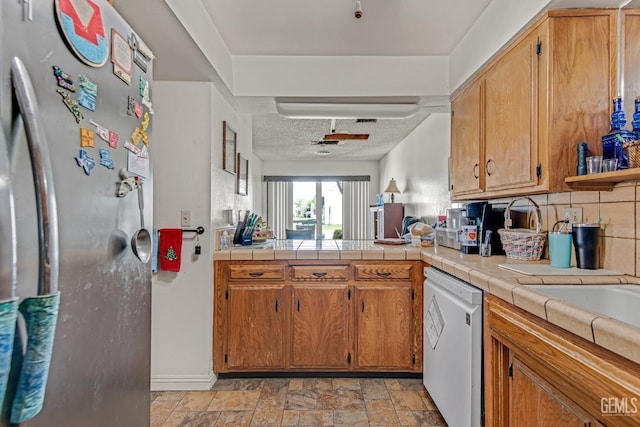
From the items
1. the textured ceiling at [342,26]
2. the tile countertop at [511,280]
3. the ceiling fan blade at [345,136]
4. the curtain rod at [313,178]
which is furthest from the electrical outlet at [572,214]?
the curtain rod at [313,178]

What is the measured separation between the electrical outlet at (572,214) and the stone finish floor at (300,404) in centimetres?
130

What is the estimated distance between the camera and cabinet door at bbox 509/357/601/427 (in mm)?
898

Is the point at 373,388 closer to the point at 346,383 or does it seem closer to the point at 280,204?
the point at 346,383

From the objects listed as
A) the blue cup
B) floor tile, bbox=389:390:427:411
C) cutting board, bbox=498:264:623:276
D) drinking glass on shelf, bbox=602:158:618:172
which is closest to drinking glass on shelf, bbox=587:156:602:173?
drinking glass on shelf, bbox=602:158:618:172

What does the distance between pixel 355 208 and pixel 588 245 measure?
5.49 meters

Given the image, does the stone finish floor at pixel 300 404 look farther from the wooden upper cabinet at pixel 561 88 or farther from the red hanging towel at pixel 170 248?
the wooden upper cabinet at pixel 561 88

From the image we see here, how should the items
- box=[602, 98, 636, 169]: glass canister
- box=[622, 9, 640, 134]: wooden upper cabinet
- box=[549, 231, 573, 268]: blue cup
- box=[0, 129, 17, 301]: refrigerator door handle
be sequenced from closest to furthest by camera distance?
1. box=[0, 129, 17, 301]: refrigerator door handle
2. box=[602, 98, 636, 169]: glass canister
3. box=[622, 9, 640, 134]: wooden upper cabinet
4. box=[549, 231, 573, 268]: blue cup

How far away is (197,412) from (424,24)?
2.75m

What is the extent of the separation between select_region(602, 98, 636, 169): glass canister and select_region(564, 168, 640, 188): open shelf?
0.07 meters

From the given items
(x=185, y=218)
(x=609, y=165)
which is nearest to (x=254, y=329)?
(x=185, y=218)

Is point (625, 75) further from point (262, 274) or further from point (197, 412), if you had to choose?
point (197, 412)

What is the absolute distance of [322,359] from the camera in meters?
2.23

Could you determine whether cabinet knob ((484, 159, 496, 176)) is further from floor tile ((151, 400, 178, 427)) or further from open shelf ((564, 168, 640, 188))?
floor tile ((151, 400, 178, 427))

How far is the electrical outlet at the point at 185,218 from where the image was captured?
7.17ft
